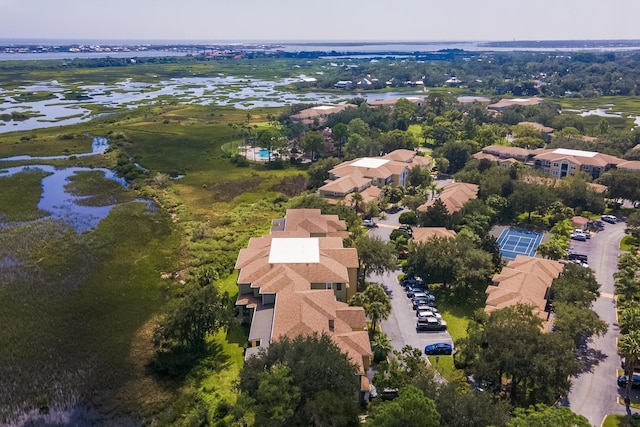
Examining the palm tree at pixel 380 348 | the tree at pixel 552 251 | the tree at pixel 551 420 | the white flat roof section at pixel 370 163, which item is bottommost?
the palm tree at pixel 380 348

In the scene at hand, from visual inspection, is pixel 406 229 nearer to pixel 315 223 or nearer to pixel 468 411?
pixel 315 223

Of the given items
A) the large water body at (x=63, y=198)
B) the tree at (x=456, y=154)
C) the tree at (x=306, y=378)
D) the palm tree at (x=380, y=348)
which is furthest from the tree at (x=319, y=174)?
the tree at (x=306, y=378)

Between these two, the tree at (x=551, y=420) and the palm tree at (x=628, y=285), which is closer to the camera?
the tree at (x=551, y=420)

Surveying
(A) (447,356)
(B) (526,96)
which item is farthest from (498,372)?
(B) (526,96)

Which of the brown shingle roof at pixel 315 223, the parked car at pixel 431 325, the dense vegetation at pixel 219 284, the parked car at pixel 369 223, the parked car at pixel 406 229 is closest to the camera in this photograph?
the dense vegetation at pixel 219 284

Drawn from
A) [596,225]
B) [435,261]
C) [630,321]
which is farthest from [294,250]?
[596,225]

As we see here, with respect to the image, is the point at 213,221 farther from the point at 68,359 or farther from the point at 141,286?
the point at 68,359

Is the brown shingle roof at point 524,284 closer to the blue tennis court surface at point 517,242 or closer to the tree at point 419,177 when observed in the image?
the blue tennis court surface at point 517,242
